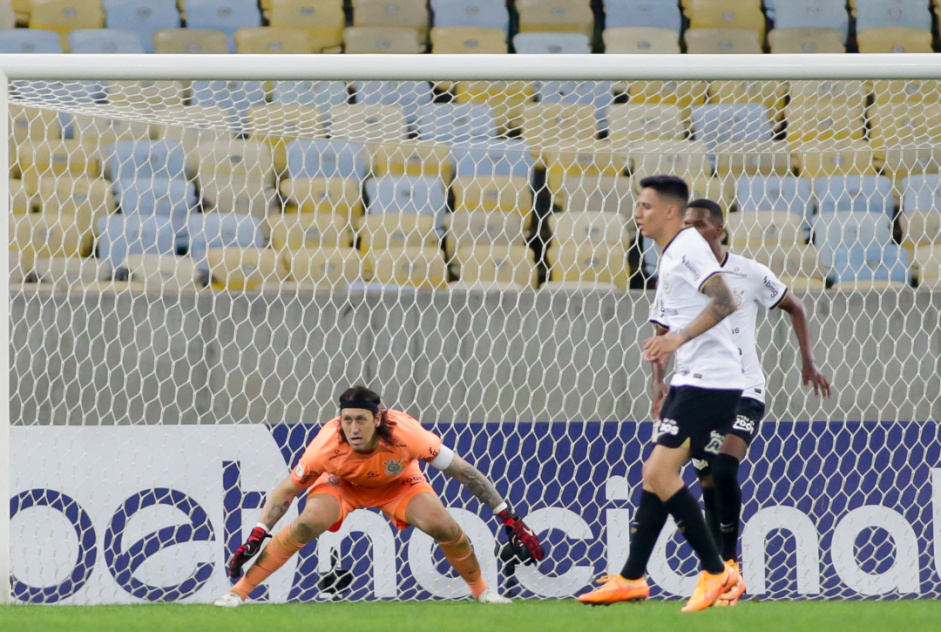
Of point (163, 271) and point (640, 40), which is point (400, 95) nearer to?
point (163, 271)

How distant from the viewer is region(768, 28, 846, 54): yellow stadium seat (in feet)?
24.4

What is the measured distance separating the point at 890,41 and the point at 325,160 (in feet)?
12.4

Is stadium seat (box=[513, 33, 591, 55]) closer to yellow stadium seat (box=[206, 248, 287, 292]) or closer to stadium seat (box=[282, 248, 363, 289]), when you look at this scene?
stadium seat (box=[282, 248, 363, 289])

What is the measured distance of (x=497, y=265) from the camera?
5930 millimetres

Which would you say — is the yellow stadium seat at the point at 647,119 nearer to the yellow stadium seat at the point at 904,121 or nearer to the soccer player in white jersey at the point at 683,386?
the yellow stadium seat at the point at 904,121

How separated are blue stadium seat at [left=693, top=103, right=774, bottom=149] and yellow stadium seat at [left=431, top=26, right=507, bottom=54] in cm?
175

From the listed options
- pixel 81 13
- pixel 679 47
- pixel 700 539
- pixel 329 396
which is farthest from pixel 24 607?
pixel 679 47

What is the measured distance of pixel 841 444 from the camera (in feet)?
16.4

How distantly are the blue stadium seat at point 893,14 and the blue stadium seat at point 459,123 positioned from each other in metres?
3.10

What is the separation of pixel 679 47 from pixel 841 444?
346 cm

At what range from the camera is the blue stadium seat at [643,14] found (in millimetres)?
7719

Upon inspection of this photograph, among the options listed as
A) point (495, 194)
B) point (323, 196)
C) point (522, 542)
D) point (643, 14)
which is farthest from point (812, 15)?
point (522, 542)

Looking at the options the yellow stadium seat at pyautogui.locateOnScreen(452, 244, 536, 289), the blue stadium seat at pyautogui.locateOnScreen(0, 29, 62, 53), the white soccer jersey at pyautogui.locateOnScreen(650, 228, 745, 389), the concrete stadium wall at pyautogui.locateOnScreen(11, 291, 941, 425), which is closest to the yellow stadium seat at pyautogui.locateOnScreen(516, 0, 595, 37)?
the yellow stadium seat at pyautogui.locateOnScreen(452, 244, 536, 289)

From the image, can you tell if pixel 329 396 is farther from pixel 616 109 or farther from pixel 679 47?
pixel 679 47
